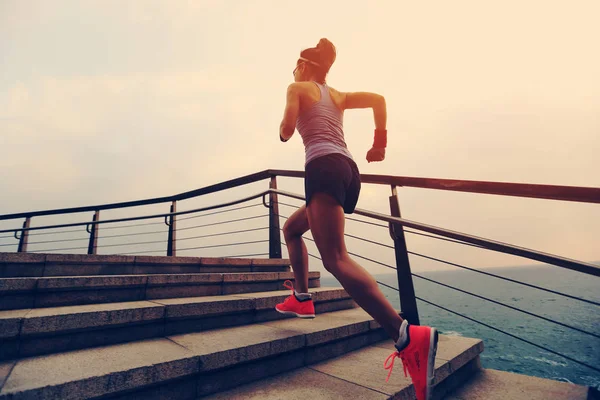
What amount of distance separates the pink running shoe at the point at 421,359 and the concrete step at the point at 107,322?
46.9 inches

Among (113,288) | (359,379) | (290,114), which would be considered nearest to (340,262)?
(359,379)

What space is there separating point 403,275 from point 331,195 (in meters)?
1.15

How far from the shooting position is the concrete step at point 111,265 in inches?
90.9

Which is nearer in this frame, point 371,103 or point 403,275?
point 371,103

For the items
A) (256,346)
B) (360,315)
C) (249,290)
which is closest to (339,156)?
(256,346)

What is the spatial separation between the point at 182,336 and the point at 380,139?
1.69 m

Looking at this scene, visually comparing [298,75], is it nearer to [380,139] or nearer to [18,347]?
[380,139]

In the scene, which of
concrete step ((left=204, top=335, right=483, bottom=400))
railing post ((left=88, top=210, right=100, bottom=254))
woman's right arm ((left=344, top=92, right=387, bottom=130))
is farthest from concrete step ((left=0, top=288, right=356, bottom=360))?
railing post ((left=88, top=210, right=100, bottom=254))

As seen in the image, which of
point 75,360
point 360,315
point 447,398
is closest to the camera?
point 75,360

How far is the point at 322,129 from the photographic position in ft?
5.83

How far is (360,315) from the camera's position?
254 centimetres

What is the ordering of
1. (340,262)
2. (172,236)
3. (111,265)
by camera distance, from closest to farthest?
1. (340,262)
2. (111,265)
3. (172,236)

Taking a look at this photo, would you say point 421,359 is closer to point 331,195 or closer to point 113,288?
point 331,195

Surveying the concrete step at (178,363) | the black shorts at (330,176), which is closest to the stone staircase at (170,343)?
the concrete step at (178,363)
